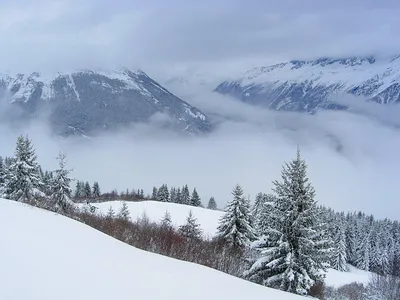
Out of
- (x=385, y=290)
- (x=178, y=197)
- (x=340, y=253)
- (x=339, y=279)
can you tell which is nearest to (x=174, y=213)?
(x=339, y=279)

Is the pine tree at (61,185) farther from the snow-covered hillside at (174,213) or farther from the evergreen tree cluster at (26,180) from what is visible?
the snow-covered hillside at (174,213)

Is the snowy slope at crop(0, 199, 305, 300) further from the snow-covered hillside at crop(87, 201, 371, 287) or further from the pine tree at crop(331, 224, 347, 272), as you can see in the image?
the pine tree at crop(331, 224, 347, 272)

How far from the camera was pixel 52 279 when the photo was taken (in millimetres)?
7488

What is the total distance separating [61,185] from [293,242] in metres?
28.3

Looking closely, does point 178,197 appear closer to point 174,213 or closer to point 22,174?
point 174,213

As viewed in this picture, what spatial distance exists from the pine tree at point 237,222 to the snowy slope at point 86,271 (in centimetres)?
2340

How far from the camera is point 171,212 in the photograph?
62125 mm

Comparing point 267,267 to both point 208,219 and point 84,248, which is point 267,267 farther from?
point 208,219

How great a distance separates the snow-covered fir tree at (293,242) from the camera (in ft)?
59.3

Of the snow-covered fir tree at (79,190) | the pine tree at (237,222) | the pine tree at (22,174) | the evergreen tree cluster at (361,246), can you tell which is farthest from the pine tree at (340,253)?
the snow-covered fir tree at (79,190)

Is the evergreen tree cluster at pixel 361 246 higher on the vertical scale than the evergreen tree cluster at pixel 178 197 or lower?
lower

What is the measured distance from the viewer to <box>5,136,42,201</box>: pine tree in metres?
38.2

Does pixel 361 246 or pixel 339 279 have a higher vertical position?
pixel 361 246

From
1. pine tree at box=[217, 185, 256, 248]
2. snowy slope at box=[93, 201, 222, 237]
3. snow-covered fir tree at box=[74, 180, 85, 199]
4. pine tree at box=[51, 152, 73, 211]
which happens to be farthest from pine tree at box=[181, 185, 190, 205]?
pine tree at box=[217, 185, 256, 248]
